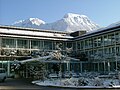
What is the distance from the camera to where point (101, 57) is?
132ft

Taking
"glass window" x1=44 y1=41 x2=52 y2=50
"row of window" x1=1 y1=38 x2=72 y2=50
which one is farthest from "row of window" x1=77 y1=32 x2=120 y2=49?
"glass window" x1=44 y1=41 x2=52 y2=50

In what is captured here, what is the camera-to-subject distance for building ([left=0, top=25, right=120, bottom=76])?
132ft

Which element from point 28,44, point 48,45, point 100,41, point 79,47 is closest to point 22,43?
point 28,44

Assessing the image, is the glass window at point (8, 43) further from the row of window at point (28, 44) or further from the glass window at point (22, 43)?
the glass window at point (22, 43)

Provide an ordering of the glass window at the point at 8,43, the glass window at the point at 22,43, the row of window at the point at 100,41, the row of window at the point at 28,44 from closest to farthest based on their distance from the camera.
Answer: the row of window at the point at 100,41 < the glass window at the point at 8,43 < the row of window at the point at 28,44 < the glass window at the point at 22,43

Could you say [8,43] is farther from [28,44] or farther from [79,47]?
[79,47]

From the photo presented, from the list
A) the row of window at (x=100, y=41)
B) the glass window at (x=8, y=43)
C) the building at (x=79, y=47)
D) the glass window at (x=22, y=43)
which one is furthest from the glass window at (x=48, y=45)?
the glass window at (x=8, y=43)

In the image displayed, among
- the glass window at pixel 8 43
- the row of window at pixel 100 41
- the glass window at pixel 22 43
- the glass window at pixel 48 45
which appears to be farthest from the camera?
the glass window at pixel 48 45

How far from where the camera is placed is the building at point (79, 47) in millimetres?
40156

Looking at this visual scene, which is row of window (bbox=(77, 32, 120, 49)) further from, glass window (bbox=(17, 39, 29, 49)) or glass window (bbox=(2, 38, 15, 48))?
glass window (bbox=(2, 38, 15, 48))

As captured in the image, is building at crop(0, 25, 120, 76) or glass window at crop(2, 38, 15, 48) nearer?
building at crop(0, 25, 120, 76)

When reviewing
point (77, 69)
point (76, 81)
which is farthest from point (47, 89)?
point (77, 69)

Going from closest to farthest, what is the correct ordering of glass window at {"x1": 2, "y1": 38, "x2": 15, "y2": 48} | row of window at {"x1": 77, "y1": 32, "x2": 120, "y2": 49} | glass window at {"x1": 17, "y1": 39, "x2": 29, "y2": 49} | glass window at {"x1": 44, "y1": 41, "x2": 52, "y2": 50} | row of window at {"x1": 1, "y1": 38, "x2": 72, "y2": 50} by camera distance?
1. row of window at {"x1": 77, "y1": 32, "x2": 120, "y2": 49}
2. glass window at {"x1": 2, "y1": 38, "x2": 15, "y2": 48}
3. row of window at {"x1": 1, "y1": 38, "x2": 72, "y2": 50}
4. glass window at {"x1": 17, "y1": 39, "x2": 29, "y2": 49}
5. glass window at {"x1": 44, "y1": 41, "x2": 52, "y2": 50}

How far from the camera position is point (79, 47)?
162ft
